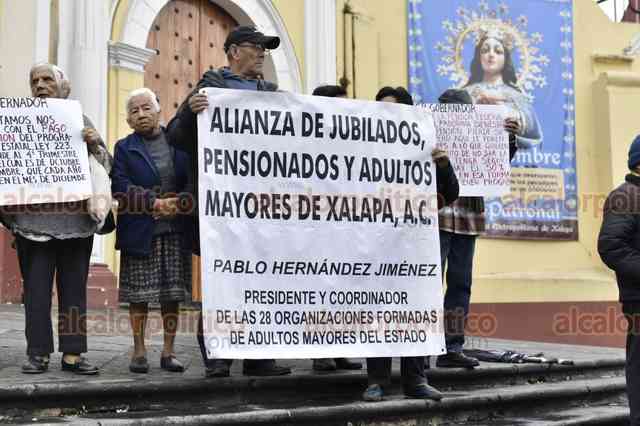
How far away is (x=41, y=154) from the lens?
540 cm

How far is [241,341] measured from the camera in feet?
16.3

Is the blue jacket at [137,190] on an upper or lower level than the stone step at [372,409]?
upper

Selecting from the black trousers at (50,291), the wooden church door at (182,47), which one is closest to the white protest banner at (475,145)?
the black trousers at (50,291)

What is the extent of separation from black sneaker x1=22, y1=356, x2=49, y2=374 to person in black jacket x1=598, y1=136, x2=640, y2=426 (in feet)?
10.1

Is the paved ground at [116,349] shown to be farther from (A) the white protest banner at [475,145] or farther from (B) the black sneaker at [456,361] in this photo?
(A) the white protest banner at [475,145]

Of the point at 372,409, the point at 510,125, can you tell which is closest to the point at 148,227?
the point at 372,409

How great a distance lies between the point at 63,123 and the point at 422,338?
2.30 m

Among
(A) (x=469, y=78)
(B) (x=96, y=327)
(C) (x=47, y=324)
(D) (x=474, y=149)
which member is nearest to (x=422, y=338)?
(D) (x=474, y=149)

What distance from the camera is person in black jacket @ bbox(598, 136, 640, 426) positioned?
514cm

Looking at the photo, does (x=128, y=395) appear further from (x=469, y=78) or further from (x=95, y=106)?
(x=469, y=78)

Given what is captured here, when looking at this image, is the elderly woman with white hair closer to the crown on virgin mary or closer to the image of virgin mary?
the image of virgin mary

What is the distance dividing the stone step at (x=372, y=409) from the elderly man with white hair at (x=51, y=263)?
677mm

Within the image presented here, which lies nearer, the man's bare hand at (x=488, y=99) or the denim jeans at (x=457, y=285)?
the denim jeans at (x=457, y=285)

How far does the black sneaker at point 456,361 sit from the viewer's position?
6367 millimetres
